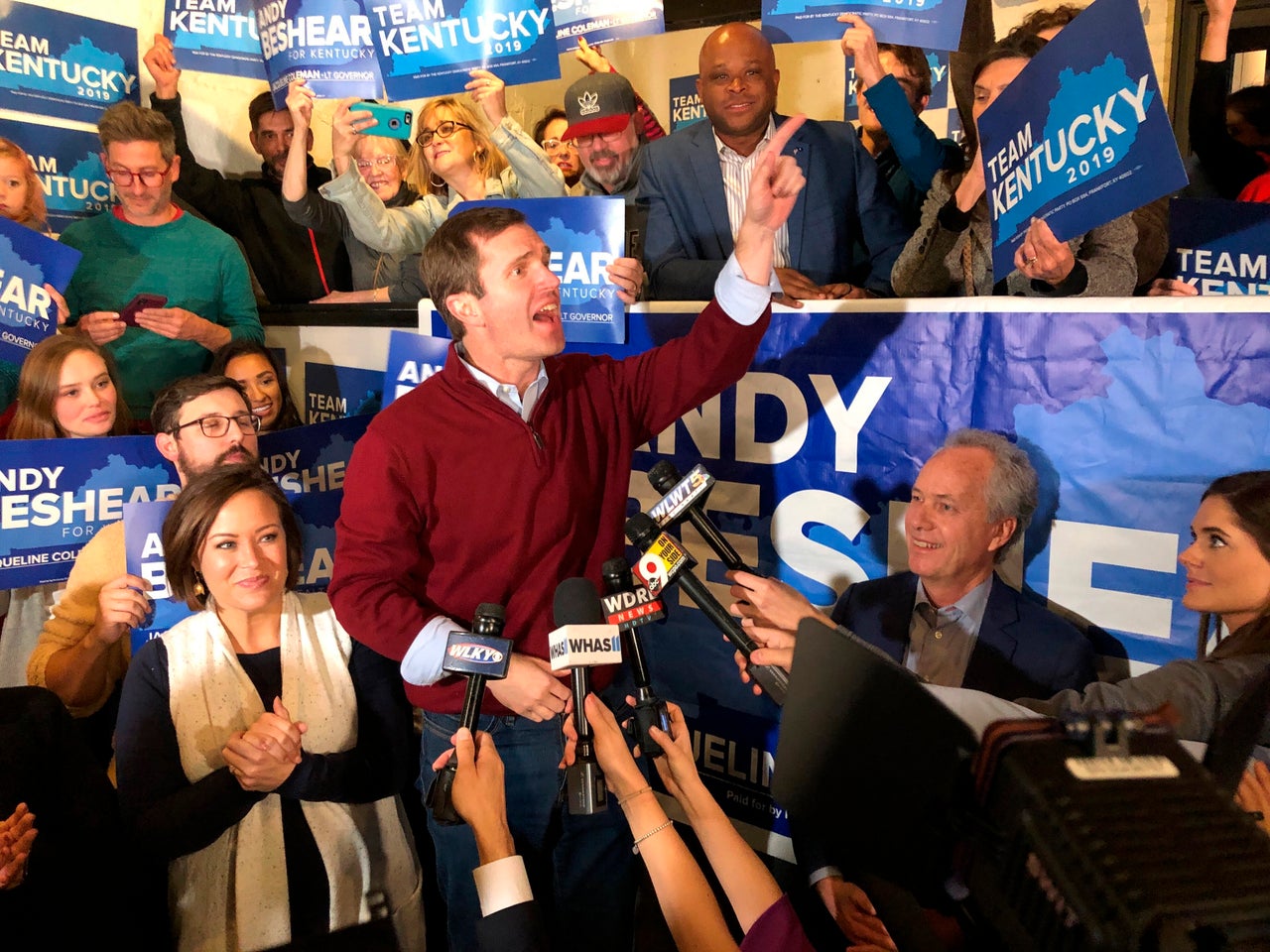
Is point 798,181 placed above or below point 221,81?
below

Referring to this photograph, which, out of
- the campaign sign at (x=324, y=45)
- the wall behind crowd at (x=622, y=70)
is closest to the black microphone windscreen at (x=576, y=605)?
the campaign sign at (x=324, y=45)

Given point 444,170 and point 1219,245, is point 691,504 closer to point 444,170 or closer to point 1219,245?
point 1219,245

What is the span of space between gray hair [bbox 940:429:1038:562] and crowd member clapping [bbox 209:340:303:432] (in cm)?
241

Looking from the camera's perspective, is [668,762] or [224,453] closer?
[668,762]

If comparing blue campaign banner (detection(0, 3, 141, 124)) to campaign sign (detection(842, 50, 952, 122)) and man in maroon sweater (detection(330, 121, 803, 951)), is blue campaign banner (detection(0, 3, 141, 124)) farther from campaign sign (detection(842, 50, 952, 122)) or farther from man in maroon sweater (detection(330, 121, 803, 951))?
campaign sign (detection(842, 50, 952, 122))

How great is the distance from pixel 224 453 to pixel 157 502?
369mm

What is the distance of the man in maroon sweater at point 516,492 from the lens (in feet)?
6.61

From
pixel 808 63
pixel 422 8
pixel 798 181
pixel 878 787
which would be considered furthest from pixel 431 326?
pixel 808 63

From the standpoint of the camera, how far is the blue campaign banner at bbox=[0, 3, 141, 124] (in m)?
3.79

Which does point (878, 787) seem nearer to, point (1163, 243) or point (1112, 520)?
point (1112, 520)

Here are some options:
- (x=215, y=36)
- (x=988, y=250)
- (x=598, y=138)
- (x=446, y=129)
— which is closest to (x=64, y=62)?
(x=215, y=36)

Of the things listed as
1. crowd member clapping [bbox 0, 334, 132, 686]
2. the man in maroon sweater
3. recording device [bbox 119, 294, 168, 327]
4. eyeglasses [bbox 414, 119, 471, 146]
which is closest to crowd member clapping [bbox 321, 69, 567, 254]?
eyeglasses [bbox 414, 119, 471, 146]

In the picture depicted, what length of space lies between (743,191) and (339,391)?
75.7 inches

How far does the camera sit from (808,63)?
19.4 ft
